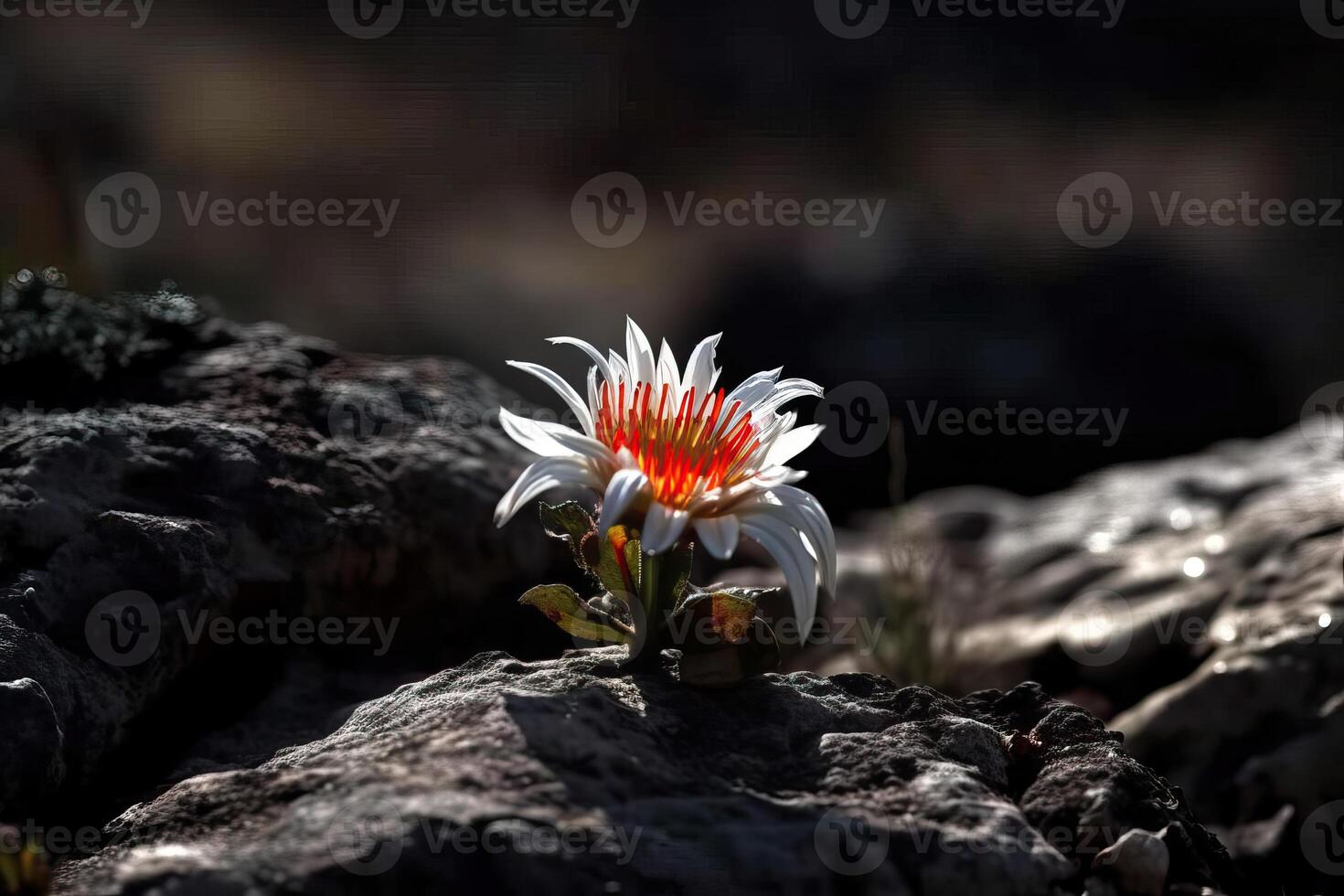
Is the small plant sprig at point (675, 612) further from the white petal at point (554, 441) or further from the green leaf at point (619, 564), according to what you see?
the white petal at point (554, 441)

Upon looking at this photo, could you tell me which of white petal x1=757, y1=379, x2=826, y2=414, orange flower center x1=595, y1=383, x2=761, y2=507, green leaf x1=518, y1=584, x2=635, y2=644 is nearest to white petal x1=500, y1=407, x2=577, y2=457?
orange flower center x1=595, y1=383, x2=761, y2=507

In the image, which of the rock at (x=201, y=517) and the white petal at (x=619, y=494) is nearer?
the white petal at (x=619, y=494)

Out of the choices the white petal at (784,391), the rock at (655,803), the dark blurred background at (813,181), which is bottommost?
the rock at (655,803)

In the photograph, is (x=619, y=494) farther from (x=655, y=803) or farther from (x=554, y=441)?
(x=655, y=803)

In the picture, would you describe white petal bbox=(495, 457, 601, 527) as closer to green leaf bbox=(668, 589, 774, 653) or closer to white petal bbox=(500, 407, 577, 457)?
white petal bbox=(500, 407, 577, 457)

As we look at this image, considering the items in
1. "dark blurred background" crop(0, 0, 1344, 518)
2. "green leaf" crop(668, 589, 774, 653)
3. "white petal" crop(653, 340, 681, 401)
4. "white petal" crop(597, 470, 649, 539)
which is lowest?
"green leaf" crop(668, 589, 774, 653)

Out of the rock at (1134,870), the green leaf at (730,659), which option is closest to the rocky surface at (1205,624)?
the rock at (1134,870)

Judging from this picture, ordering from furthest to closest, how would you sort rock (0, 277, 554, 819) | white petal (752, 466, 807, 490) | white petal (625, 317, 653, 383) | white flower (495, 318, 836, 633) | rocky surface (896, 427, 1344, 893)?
rocky surface (896, 427, 1344, 893)
rock (0, 277, 554, 819)
white petal (625, 317, 653, 383)
white petal (752, 466, 807, 490)
white flower (495, 318, 836, 633)

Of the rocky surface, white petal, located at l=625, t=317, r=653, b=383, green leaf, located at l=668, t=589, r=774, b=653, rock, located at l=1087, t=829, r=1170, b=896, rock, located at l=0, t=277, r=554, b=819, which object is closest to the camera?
rock, located at l=1087, t=829, r=1170, b=896
